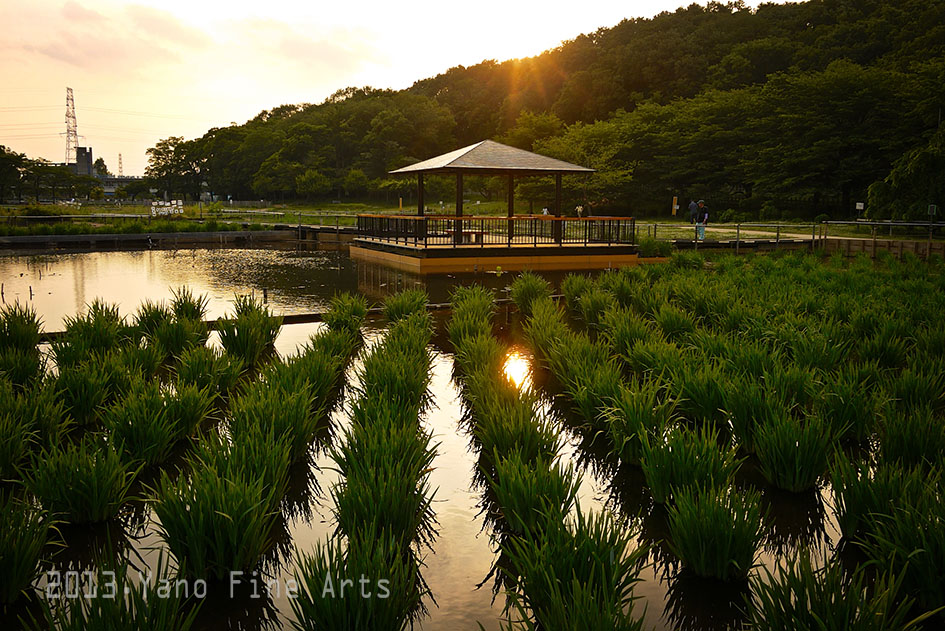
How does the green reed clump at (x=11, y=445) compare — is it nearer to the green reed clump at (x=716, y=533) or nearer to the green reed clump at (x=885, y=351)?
the green reed clump at (x=716, y=533)

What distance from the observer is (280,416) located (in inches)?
189

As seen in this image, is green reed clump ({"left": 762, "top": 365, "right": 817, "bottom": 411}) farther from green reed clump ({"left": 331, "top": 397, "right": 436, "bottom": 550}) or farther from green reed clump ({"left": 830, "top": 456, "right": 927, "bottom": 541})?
green reed clump ({"left": 331, "top": 397, "right": 436, "bottom": 550})

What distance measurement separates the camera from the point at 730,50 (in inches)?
2518

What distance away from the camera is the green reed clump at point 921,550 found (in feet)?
9.87

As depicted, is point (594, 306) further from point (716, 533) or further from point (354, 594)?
point (354, 594)

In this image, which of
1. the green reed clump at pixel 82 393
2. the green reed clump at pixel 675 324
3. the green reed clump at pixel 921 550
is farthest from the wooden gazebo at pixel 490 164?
the green reed clump at pixel 921 550

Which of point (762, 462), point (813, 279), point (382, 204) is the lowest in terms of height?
point (762, 462)

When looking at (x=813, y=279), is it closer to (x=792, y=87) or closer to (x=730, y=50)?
(x=792, y=87)

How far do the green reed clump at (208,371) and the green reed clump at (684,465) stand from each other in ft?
12.6

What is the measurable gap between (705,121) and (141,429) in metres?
50.0

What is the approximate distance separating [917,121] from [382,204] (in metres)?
49.6

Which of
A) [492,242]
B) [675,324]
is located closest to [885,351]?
[675,324]

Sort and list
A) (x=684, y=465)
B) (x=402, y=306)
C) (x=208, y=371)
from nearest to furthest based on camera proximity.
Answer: (x=684, y=465) < (x=208, y=371) < (x=402, y=306)

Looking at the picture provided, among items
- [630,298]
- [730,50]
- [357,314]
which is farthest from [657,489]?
[730,50]
